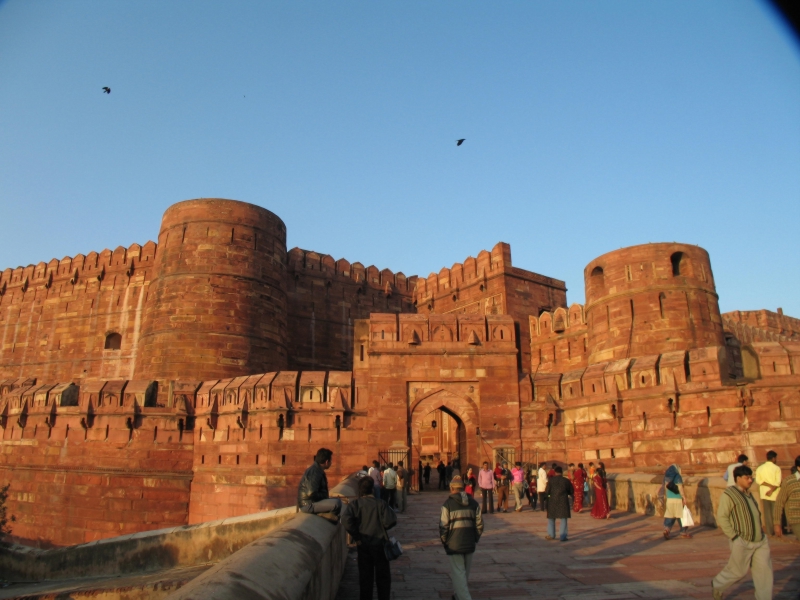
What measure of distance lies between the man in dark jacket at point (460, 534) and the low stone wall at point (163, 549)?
1.66 m

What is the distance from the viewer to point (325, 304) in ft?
81.1

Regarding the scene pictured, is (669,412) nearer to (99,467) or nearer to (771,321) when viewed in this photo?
(99,467)

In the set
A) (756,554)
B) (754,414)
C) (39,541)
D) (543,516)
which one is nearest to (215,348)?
(39,541)

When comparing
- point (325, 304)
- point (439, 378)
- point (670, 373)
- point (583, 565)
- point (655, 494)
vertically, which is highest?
point (325, 304)

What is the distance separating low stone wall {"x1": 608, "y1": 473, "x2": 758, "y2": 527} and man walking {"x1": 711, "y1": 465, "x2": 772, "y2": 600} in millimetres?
3105

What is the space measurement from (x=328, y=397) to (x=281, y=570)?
1162 centimetres

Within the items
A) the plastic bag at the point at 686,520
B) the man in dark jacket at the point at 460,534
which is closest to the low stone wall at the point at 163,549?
the man in dark jacket at the point at 460,534

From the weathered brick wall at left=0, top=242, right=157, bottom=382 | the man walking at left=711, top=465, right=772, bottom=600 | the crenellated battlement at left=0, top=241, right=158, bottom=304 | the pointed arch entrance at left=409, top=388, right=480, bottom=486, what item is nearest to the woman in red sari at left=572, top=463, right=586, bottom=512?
the pointed arch entrance at left=409, top=388, right=480, bottom=486

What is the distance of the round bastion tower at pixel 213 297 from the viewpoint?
18.3 meters

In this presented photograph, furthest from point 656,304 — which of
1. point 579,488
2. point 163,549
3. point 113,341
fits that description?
point 113,341

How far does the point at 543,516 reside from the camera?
414 inches

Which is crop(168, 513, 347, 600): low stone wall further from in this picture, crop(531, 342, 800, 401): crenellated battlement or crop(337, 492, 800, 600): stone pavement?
crop(531, 342, 800, 401): crenellated battlement

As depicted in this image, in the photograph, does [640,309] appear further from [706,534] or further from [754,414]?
[706,534]

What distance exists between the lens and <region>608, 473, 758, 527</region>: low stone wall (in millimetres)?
8406
